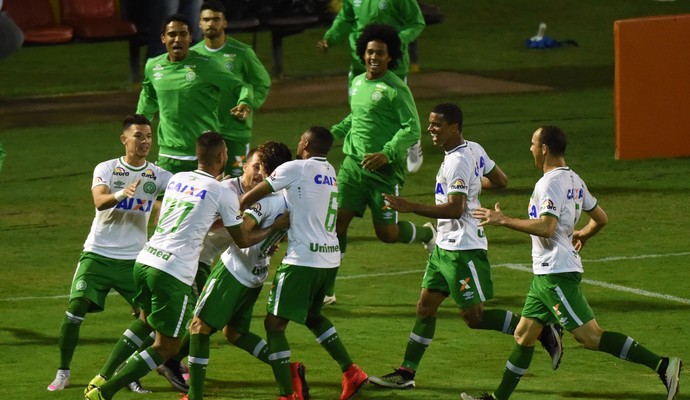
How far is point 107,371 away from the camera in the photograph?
403 inches

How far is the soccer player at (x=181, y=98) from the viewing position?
44.1ft

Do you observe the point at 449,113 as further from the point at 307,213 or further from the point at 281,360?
the point at 281,360

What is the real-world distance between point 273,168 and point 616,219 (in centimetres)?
765

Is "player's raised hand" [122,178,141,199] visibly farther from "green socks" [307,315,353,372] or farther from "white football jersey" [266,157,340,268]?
"green socks" [307,315,353,372]

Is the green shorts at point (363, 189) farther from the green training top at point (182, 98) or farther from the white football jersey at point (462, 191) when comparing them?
the white football jersey at point (462, 191)

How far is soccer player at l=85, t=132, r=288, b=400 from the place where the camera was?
→ 9.85 metres

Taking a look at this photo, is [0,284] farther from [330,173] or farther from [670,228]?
[670,228]

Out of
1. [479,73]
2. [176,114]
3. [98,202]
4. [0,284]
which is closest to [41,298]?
[0,284]

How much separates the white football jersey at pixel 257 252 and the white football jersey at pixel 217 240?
573 millimetres

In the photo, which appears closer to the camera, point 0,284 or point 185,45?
point 185,45

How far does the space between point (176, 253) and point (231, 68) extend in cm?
470

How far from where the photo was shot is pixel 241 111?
13.6 meters

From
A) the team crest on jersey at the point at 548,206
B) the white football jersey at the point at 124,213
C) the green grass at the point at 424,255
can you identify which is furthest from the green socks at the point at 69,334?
the team crest on jersey at the point at 548,206

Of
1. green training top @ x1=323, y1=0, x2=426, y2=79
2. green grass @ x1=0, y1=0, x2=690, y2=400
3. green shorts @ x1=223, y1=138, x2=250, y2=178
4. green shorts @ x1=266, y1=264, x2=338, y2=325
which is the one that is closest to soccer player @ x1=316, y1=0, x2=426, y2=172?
green training top @ x1=323, y1=0, x2=426, y2=79
